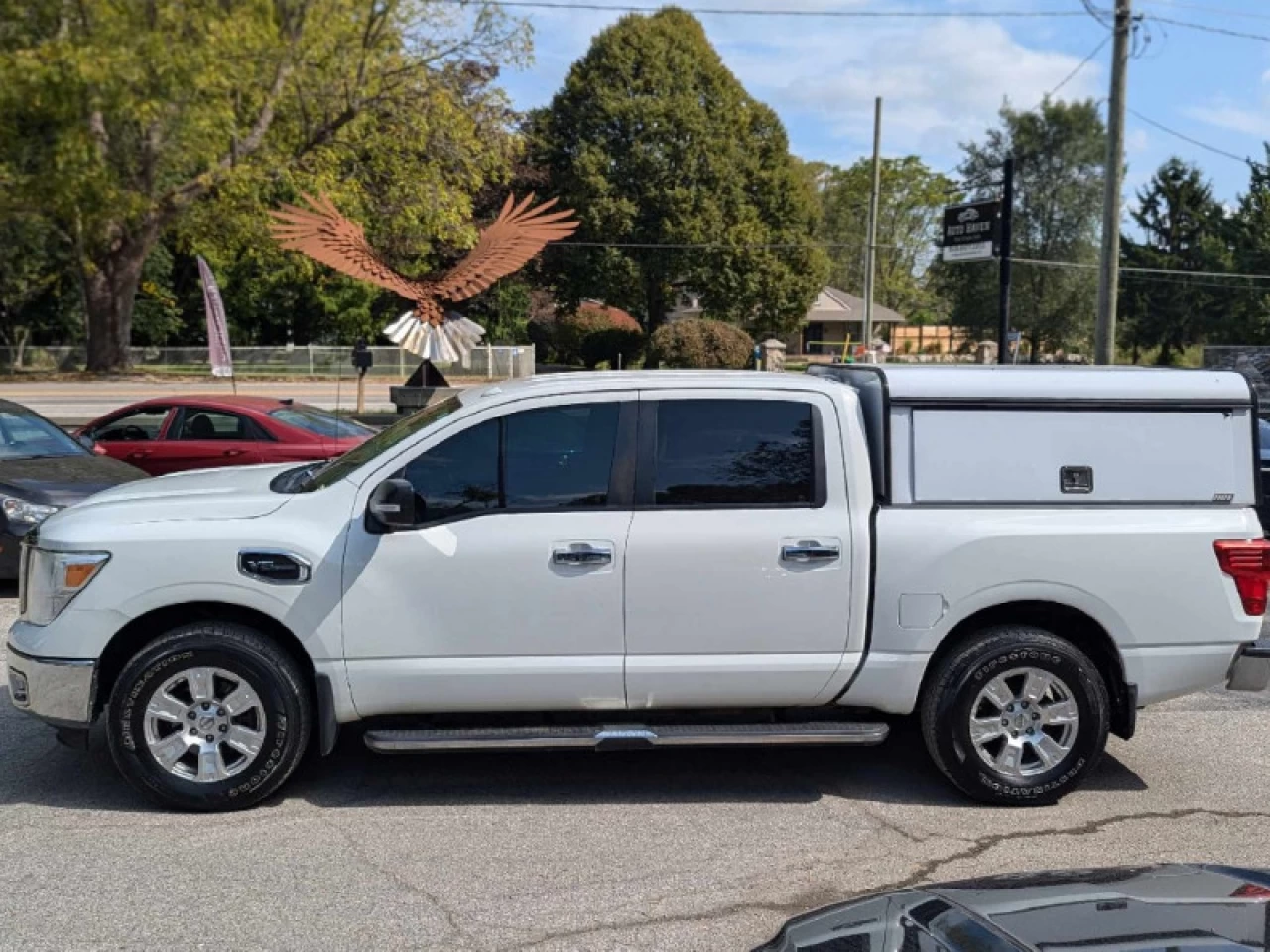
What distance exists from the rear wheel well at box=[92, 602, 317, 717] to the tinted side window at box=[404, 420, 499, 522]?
0.84 metres

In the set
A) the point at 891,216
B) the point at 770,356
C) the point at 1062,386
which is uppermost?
the point at 891,216

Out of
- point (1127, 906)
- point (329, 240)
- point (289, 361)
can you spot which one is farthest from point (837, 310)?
point (1127, 906)

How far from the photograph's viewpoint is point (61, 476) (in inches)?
391

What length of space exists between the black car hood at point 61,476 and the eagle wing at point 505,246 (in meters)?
13.7

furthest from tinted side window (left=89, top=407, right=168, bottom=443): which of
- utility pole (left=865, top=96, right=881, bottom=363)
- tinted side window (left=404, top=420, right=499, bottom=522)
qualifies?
utility pole (left=865, top=96, right=881, bottom=363)

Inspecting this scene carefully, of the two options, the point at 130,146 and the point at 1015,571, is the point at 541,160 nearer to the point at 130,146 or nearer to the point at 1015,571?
the point at 130,146

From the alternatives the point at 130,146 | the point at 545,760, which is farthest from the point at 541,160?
the point at 545,760

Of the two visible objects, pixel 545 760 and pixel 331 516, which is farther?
pixel 545 760

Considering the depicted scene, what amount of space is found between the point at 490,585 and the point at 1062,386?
2631 mm

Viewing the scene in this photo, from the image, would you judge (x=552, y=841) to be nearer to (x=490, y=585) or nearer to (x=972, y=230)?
(x=490, y=585)

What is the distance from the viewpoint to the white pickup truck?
5.05 m

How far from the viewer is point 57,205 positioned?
31.2 m

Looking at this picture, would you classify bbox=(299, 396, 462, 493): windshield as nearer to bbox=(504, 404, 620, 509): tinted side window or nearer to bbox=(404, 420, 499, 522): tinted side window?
bbox=(404, 420, 499, 522): tinted side window

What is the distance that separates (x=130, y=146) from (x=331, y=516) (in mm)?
30053
